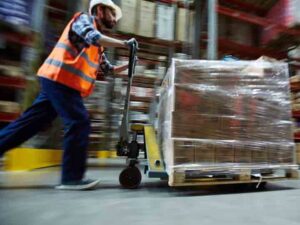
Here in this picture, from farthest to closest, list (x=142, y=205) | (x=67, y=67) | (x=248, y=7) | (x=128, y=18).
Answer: (x=248, y=7), (x=128, y=18), (x=67, y=67), (x=142, y=205)

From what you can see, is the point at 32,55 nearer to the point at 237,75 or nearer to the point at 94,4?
the point at 94,4

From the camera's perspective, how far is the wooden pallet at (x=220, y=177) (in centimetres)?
228

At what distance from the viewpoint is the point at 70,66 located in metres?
2.23

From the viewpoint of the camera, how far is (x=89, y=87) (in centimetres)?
238

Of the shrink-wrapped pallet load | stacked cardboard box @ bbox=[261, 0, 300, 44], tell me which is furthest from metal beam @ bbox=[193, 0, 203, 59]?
the shrink-wrapped pallet load

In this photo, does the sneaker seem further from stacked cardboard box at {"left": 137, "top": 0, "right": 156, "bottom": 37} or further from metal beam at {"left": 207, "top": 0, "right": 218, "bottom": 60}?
stacked cardboard box at {"left": 137, "top": 0, "right": 156, "bottom": 37}

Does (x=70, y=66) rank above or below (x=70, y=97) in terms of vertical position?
above

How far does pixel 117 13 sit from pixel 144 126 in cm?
104

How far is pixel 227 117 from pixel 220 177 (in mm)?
512

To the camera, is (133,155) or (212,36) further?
(212,36)

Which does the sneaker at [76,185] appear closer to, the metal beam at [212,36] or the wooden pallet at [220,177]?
the wooden pallet at [220,177]

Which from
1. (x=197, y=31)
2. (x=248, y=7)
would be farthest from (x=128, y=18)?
(x=248, y=7)

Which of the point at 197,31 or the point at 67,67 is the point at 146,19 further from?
the point at 67,67

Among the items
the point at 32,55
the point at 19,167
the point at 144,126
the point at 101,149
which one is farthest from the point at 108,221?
the point at 101,149
